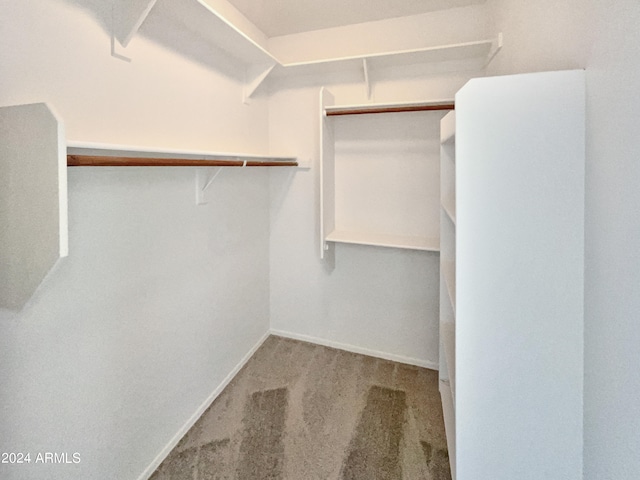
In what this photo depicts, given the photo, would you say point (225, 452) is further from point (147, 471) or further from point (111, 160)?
point (111, 160)

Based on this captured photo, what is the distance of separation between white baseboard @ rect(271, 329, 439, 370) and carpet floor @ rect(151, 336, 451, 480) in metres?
0.06

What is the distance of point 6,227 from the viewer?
97 centimetres

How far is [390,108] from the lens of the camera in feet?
7.06

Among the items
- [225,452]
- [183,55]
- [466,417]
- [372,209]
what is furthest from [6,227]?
[372,209]

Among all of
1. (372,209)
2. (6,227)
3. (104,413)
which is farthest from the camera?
(372,209)

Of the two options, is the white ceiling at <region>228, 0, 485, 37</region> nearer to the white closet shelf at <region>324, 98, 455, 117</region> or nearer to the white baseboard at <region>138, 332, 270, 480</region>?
the white closet shelf at <region>324, 98, 455, 117</region>

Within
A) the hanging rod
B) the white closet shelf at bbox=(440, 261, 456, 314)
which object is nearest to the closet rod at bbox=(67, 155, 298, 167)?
the hanging rod

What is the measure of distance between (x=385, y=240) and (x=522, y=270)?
1.30 m

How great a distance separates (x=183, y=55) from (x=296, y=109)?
3.39 feet

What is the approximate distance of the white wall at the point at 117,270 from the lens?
1.12 m

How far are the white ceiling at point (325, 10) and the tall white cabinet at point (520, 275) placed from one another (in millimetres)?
1463

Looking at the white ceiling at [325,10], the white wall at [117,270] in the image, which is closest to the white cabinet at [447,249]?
the white ceiling at [325,10]

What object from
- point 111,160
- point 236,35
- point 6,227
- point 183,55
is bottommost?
point 6,227

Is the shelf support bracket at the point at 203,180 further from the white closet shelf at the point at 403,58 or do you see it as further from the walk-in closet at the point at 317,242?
the white closet shelf at the point at 403,58
